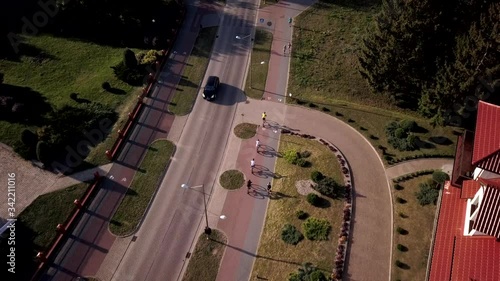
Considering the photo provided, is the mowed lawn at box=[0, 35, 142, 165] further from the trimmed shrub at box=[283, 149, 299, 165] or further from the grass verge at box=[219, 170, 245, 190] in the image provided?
the trimmed shrub at box=[283, 149, 299, 165]

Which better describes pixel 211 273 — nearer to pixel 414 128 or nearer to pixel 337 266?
pixel 337 266

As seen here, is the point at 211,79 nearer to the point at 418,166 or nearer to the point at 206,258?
the point at 206,258

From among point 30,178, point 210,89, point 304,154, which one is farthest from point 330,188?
point 30,178

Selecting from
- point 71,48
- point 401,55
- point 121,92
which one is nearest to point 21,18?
point 71,48

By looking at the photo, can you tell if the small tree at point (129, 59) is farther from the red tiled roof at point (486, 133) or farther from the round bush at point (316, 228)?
the red tiled roof at point (486, 133)

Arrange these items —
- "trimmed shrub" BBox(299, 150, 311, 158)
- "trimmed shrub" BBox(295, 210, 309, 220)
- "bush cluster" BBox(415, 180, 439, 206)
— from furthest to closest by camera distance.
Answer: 1. "trimmed shrub" BBox(299, 150, 311, 158)
2. "bush cluster" BBox(415, 180, 439, 206)
3. "trimmed shrub" BBox(295, 210, 309, 220)

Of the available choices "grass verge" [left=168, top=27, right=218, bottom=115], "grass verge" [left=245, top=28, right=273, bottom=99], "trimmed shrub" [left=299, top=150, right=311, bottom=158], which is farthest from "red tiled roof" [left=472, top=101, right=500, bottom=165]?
"grass verge" [left=168, top=27, right=218, bottom=115]

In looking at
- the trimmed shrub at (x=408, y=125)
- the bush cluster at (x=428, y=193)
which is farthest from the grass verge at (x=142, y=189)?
the bush cluster at (x=428, y=193)
